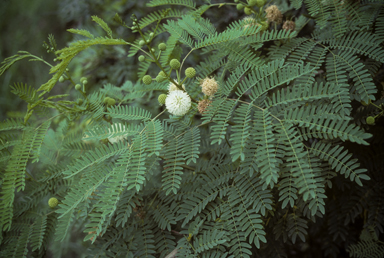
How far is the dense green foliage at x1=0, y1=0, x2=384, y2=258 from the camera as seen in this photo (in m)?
0.78

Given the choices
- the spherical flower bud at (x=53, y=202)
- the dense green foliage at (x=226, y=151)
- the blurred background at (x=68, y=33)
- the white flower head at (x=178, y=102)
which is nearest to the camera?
the dense green foliage at (x=226, y=151)

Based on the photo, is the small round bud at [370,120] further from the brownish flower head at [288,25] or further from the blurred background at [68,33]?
the blurred background at [68,33]

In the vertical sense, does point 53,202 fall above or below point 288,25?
below

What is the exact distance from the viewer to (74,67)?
8.08ft

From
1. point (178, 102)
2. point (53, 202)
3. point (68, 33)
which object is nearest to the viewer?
point (178, 102)

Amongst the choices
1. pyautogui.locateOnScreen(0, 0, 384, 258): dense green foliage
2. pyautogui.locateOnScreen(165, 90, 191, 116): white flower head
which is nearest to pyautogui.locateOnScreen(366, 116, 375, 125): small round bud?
pyautogui.locateOnScreen(0, 0, 384, 258): dense green foliage

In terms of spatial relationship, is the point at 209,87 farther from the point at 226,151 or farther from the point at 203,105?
the point at 226,151

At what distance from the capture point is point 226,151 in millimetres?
1070

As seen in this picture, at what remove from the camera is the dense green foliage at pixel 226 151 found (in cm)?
78

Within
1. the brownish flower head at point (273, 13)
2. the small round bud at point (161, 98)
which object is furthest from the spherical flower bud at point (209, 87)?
the brownish flower head at point (273, 13)

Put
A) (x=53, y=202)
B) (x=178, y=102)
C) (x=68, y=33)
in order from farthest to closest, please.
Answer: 1. (x=68, y=33)
2. (x=53, y=202)
3. (x=178, y=102)

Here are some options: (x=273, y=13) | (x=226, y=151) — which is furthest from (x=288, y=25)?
(x=226, y=151)

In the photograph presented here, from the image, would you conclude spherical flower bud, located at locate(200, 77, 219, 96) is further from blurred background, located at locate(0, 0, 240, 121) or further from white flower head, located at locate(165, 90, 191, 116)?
blurred background, located at locate(0, 0, 240, 121)

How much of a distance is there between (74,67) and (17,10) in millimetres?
1611
